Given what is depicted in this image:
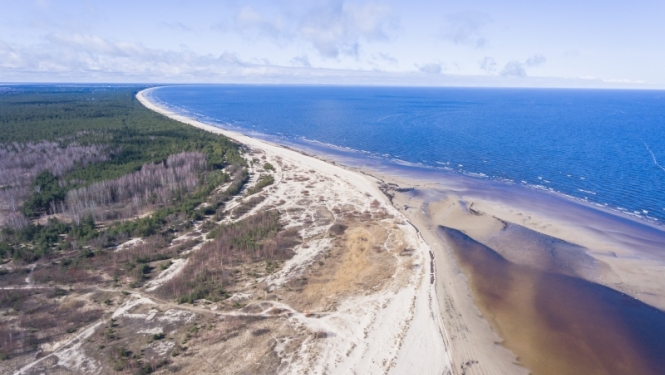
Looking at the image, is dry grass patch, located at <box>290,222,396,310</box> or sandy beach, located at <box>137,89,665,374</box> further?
dry grass patch, located at <box>290,222,396,310</box>

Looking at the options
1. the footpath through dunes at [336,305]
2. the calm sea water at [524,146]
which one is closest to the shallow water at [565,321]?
the footpath through dunes at [336,305]

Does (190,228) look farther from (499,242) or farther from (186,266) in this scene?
(499,242)

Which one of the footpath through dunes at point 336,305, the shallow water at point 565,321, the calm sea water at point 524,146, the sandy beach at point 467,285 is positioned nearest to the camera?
the footpath through dunes at point 336,305

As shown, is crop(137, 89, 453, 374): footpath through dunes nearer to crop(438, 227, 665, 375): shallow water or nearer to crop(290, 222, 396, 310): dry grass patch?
crop(290, 222, 396, 310): dry grass patch

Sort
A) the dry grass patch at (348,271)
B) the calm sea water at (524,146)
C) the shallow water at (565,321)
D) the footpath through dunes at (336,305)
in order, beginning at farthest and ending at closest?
the calm sea water at (524,146) → the dry grass patch at (348,271) → the shallow water at (565,321) → the footpath through dunes at (336,305)

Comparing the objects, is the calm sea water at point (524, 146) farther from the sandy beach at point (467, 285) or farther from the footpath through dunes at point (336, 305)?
the footpath through dunes at point (336, 305)

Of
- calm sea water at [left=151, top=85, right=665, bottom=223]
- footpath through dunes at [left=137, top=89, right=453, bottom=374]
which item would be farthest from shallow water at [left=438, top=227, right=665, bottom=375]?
calm sea water at [left=151, top=85, right=665, bottom=223]

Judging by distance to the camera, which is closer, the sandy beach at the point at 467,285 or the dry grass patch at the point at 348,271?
the sandy beach at the point at 467,285
